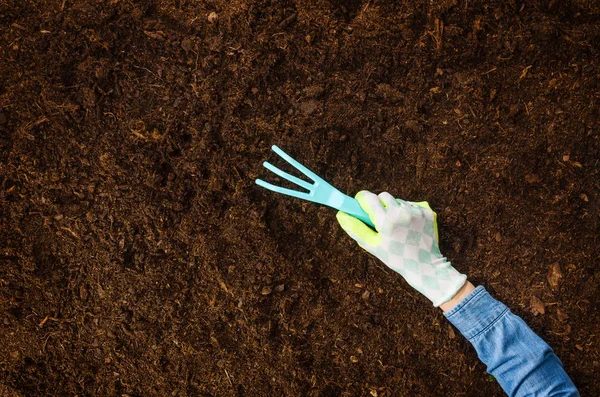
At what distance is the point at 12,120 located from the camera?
4.66 ft

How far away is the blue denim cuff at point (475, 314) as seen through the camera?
53.0 inches

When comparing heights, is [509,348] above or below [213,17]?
below

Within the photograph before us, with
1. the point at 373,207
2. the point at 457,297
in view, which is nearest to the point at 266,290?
the point at 373,207

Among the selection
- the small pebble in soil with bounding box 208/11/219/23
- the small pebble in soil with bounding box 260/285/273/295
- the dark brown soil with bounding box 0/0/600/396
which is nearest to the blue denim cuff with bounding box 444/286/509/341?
the dark brown soil with bounding box 0/0/600/396

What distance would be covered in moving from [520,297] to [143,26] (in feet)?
4.71

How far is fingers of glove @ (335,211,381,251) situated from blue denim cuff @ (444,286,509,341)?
1.00ft

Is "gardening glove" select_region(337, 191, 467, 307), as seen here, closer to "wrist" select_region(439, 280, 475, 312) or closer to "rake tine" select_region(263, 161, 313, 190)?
"wrist" select_region(439, 280, 475, 312)

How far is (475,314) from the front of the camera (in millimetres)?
1350

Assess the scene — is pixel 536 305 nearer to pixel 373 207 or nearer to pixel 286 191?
pixel 373 207

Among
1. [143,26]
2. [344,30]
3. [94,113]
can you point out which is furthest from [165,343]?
[344,30]

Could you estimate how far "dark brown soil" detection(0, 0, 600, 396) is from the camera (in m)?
1.42

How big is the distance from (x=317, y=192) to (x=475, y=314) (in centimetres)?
58

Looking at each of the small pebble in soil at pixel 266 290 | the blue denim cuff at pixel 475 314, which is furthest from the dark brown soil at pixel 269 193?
the blue denim cuff at pixel 475 314

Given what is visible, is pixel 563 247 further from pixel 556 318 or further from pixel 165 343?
pixel 165 343
